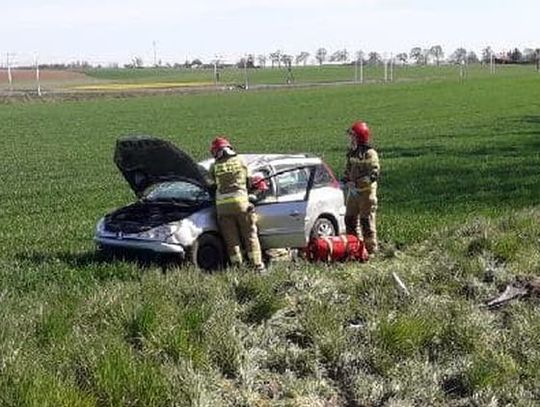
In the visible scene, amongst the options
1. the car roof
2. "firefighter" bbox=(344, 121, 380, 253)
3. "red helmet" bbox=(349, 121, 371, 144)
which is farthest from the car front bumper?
"red helmet" bbox=(349, 121, 371, 144)

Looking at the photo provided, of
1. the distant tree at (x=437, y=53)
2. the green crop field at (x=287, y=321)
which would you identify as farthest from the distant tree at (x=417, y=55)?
the green crop field at (x=287, y=321)

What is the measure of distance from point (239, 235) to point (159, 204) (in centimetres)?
110

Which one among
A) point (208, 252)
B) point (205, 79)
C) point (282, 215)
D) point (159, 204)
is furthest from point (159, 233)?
point (205, 79)

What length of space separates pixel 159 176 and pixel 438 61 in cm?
16624

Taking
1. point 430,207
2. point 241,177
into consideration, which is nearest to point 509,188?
point 430,207

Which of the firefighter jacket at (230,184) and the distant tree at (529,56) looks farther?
the distant tree at (529,56)

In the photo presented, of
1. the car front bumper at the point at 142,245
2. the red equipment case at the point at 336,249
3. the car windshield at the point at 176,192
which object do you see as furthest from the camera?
the car windshield at the point at 176,192

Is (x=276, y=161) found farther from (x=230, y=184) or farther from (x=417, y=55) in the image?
(x=417, y=55)

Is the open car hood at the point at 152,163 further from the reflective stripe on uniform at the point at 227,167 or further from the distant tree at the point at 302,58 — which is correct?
the distant tree at the point at 302,58

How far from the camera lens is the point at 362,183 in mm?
11148

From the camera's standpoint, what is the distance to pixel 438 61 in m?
172

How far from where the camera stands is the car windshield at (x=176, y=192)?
35.0 ft

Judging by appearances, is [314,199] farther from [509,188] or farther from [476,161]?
[476,161]

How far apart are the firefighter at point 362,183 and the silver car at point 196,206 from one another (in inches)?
13.5
